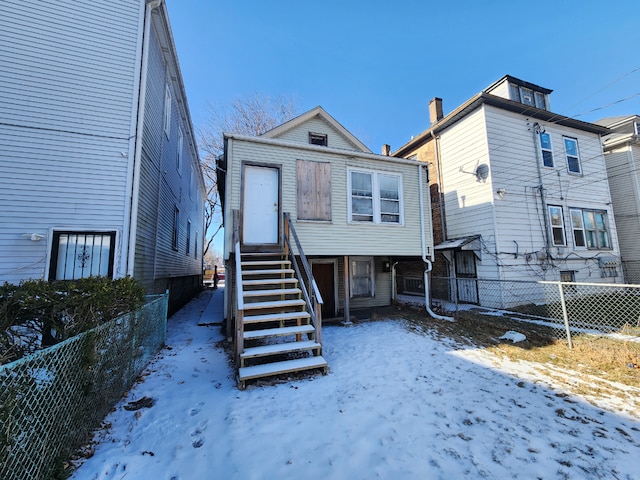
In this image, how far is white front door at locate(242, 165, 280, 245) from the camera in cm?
727

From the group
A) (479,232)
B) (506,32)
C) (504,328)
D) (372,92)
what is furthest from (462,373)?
(372,92)

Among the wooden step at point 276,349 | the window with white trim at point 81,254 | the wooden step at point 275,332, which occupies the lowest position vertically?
the wooden step at point 276,349

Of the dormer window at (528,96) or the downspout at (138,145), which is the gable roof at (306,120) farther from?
the dormer window at (528,96)

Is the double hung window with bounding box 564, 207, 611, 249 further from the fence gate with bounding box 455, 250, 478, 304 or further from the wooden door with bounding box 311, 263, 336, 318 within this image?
the wooden door with bounding box 311, 263, 336, 318

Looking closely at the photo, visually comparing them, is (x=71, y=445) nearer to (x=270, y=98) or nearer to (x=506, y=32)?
(x=506, y=32)

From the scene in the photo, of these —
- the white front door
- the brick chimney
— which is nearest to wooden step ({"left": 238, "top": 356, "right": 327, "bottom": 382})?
the white front door

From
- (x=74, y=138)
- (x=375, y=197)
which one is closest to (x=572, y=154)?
(x=375, y=197)

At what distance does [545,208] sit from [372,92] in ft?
33.3

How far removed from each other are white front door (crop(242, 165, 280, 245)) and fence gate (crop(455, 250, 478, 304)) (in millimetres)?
7888

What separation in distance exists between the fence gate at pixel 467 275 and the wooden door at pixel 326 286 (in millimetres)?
5282

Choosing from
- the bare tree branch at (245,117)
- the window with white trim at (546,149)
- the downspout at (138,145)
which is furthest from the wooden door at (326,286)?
the bare tree branch at (245,117)

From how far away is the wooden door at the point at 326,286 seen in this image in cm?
950

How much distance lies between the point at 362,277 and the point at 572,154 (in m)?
11.4

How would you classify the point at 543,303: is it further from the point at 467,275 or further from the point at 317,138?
the point at 317,138
